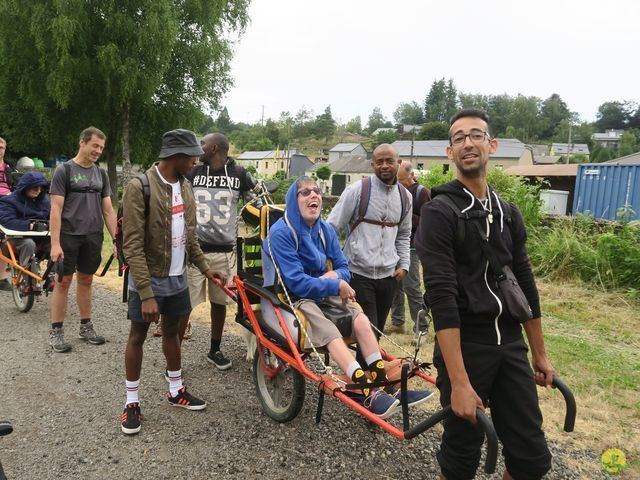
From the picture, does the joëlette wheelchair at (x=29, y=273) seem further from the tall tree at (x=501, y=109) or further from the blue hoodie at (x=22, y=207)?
the tall tree at (x=501, y=109)

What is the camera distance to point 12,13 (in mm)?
19688

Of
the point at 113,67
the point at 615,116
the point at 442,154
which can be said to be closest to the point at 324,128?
the point at 442,154

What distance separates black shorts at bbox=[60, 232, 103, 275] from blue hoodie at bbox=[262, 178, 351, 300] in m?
2.41

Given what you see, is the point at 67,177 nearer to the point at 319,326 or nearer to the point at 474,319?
the point at 319,326

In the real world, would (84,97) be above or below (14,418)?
above

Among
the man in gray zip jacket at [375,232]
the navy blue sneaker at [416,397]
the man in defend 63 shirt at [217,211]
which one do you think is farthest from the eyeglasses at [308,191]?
the navy blue sneaker at [416,397]

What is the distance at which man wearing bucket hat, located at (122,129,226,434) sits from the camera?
3373 millimetres

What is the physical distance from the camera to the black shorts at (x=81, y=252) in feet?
16.8

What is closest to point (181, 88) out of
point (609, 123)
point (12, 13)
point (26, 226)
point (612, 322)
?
point (12, 13)

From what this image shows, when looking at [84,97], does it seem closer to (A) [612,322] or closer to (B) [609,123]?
(A) [612,322]

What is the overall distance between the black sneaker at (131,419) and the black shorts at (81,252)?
2.13m

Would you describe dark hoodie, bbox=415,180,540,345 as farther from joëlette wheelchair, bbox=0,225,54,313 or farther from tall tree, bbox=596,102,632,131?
tall tree, bbox=596,102,632,131

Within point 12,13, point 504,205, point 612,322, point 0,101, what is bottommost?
point 612,322

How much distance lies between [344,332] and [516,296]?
4.89 feet
